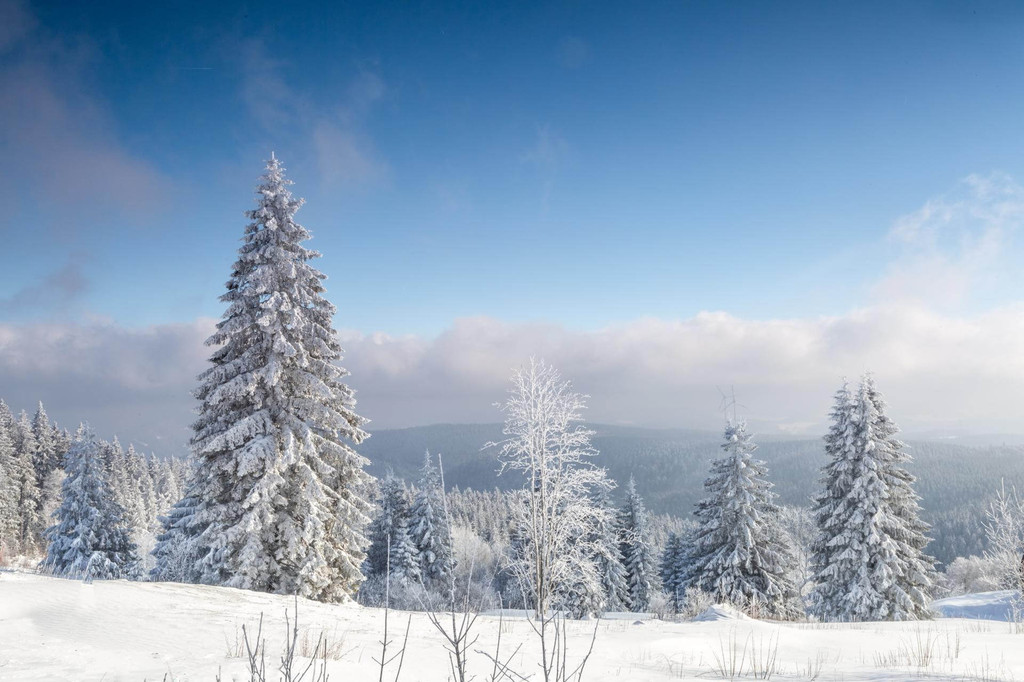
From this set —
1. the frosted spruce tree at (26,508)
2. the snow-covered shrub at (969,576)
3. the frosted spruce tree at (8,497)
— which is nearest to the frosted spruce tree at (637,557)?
the snow-covered shrub at (969,576)

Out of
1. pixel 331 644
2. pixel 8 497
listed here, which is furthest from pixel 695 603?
pixel 8 497

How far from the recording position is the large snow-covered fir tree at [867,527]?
21.3 meters

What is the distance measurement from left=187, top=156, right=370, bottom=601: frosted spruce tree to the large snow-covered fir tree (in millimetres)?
18564

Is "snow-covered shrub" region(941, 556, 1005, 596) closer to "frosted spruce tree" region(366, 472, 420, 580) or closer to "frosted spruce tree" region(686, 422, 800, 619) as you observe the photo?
"frosted spruce tree" region(686, 422, 800, 619)

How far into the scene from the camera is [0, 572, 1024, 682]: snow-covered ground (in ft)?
15.6

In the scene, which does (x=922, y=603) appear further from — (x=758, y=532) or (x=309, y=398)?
(x=309, y=398)

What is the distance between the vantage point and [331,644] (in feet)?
19.1

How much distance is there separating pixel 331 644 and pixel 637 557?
38.0 metres

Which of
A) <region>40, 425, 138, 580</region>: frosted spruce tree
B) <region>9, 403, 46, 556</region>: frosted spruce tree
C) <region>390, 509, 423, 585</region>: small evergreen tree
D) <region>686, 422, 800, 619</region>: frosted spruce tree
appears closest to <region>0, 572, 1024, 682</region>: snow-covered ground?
<region>686, 422, 800, 619</region>: frosted spruce tree

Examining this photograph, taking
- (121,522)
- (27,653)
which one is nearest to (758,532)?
(27,653)

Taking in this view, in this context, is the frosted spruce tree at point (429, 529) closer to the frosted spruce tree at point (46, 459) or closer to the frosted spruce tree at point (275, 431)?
the frosted spruce tree at point (275, 431)

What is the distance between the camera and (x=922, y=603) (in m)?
21.3

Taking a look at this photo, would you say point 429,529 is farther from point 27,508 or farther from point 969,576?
point 969,576

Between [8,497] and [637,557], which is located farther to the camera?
[637,557]
